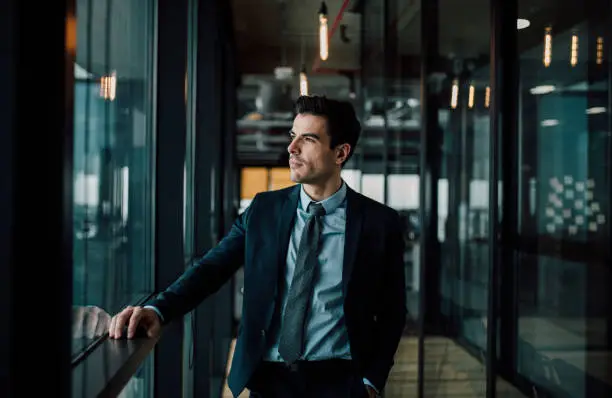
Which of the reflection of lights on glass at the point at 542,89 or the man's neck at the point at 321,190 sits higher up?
the reflection of lights on glass at the point at 542,89

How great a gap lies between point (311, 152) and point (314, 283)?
0.40 m

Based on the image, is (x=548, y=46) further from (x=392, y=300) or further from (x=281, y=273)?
(x=281, y=273)

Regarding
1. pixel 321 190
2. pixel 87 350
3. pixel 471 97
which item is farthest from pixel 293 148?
pixel 471 97

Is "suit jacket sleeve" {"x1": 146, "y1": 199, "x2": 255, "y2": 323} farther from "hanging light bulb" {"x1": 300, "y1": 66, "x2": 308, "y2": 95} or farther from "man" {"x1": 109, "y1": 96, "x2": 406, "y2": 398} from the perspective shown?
"hanging light bulb" {"x1": 300, "y1": 66, "x2": 308, "y2": 95}

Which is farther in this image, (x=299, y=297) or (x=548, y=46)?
(x=548, y=46)

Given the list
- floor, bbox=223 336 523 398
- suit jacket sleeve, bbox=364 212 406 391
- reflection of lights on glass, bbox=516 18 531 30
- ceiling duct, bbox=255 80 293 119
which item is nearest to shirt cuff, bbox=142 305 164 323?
suit jacket sleeve, bbox=364 212 406 391

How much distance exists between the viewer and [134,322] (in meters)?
1.66

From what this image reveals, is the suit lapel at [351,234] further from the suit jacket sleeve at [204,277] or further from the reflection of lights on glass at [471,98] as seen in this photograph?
the reflection of lights on glass at [471,98]

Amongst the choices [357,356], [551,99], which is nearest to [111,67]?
[357,356]

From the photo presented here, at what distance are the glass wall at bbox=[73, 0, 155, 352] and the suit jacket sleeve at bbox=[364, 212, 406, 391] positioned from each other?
0.83 meters

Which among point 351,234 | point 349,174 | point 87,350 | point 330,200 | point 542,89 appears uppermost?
point 542,89

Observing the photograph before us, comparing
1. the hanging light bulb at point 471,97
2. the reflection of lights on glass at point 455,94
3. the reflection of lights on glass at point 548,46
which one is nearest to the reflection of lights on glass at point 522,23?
the reflection of lights on glass at point 548,46

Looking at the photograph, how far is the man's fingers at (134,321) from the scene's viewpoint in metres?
1.64

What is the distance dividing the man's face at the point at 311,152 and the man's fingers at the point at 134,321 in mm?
625
